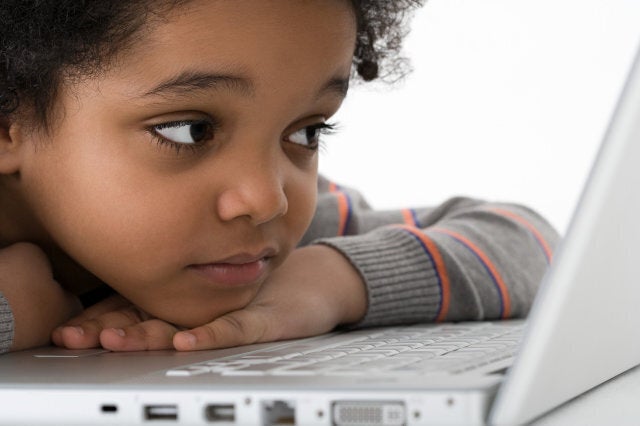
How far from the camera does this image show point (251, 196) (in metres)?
0.82

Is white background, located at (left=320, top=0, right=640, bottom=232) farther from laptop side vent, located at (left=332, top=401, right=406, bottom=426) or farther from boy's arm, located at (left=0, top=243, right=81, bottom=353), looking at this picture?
laptop side vent, located at (left=332, top=401, right=406, bottom=426)

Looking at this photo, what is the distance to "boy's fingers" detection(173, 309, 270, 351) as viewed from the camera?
802mm

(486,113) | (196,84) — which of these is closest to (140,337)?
(196,84)

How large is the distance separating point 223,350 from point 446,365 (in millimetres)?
283

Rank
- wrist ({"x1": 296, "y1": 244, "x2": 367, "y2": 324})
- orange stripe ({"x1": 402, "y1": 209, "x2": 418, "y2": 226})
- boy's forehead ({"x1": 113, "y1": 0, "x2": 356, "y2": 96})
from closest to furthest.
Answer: boy's forehead ({"x1": 113, "y1": 0, "x2": 356, "y2": 96}) → wrist ({"x1": 296, "y1": 244, "x2": 367, "y2": 324}) → orange stripe ({"x1": 402, "y1": 209, "x2": 418, "y2": 226})

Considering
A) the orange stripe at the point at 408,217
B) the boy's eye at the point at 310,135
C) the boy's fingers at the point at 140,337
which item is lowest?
the boy's fingers at the point at 140,337

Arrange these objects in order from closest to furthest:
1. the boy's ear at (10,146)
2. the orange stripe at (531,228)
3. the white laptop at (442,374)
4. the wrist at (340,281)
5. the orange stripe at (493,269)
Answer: the white laptop at (442,374) → the boy's ear at (10,146) → the wrist at (340,281) → the orange stripe at (493,269) → the orange stripe at (531,228)

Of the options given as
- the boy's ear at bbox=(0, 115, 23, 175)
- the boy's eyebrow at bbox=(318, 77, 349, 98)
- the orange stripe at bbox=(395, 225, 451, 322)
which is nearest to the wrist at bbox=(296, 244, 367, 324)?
the orange stripe at bbox=(395, 225, 451, 322)

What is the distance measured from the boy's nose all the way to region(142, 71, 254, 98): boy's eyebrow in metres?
0.07

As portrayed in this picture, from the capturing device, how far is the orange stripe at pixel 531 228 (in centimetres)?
131

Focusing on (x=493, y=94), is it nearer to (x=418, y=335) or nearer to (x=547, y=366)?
(x=418, y=335)

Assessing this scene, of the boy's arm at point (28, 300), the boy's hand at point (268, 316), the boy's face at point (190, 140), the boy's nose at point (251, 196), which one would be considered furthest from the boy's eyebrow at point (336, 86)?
the boy's arm at point (28, 300)

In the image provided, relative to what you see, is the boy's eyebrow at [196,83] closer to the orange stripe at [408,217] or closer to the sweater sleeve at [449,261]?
the sweater sleeve at [449,261]

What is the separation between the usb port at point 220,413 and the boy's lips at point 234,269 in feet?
1.19
